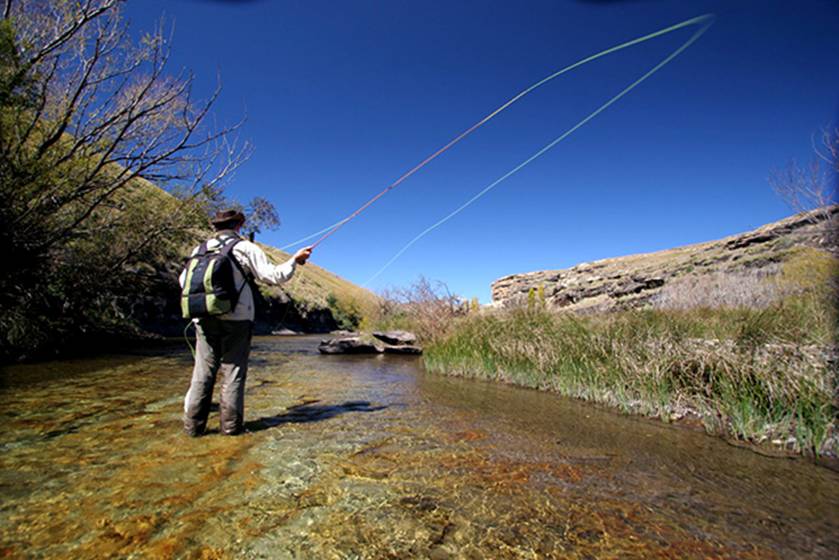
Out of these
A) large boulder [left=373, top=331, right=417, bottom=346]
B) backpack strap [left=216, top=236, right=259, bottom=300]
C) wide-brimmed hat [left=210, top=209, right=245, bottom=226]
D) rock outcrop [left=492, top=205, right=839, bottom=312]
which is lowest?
large boulder [left=373, top=331, right=417, bottom=346]

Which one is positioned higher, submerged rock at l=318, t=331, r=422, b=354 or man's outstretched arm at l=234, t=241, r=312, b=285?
man's outstretched arm at l=234, t=241, r=312, b=285

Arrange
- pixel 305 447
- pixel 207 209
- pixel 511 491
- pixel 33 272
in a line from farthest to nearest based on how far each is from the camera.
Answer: pixel 207 209 < pixel 33 272 < pixel 305 447 < pixel 511 491

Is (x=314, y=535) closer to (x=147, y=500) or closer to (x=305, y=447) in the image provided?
(x=147, y=500)

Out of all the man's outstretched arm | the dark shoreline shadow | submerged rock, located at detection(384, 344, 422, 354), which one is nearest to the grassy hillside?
submerged rock, located at detection(384, 344, 422, 354)

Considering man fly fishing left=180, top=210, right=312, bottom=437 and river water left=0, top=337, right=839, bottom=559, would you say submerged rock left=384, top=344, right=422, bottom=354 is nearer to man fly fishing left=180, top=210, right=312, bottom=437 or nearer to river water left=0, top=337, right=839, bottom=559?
river water left=0, top=337, right=839, bottom=559

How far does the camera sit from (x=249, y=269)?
4383mm

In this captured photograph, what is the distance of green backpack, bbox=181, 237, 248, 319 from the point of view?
12.9 ft

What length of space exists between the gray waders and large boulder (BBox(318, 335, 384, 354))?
460 inches

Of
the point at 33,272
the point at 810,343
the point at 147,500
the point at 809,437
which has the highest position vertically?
the point at 33,272

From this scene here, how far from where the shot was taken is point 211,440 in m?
4.07

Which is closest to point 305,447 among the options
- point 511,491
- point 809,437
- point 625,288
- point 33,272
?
point 511,491

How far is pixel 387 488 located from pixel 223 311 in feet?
7.88

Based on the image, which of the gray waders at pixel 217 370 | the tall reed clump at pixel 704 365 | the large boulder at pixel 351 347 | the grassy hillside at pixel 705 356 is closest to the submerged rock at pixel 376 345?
the large boulder at pixel 351 347

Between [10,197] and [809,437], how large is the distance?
1508 centimetres
